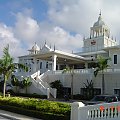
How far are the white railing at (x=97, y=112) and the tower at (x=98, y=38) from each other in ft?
147

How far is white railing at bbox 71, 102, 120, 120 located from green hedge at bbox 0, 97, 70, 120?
3.80 feet

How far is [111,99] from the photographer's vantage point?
74.5 feet

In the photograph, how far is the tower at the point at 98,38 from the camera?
58.5m

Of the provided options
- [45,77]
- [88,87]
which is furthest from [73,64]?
[88,87]

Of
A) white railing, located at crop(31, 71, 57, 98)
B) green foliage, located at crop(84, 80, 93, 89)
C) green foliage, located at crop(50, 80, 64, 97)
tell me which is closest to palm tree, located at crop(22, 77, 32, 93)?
white railing, located at crop(31, 71, 57, 98)

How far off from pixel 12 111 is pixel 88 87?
725 inches

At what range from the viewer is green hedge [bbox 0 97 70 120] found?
15.2 meters

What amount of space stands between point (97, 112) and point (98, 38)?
47.8 metres

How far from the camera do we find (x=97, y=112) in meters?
Answer: 12.6

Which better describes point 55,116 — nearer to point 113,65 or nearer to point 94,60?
point 113,65

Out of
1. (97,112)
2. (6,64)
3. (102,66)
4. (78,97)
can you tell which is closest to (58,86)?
(78,97)

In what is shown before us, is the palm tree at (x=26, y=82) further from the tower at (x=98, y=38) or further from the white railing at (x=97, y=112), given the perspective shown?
the white railing at (x=97, y=112)

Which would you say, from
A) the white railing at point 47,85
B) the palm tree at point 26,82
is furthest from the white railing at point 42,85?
the palm tree at point 26,82

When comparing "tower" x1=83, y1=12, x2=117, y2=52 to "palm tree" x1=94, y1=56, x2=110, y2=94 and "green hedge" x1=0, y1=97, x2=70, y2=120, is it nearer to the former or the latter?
"palm tree" x1=94, y1=56, x2=110, y2=94
